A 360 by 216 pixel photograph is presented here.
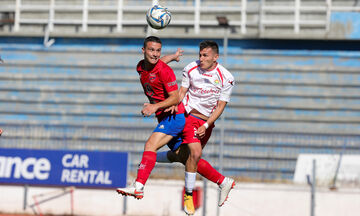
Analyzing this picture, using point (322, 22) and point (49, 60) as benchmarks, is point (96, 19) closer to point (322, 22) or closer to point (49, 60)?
point (49, 60)

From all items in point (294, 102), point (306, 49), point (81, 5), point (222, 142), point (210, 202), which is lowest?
point (210, 202)

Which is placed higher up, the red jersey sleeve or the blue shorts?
the red jersey sleeve

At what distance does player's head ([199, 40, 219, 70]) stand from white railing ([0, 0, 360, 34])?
12.7m

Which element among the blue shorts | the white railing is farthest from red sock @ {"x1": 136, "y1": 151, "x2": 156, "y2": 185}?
the white railing

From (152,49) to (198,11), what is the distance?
1403cm

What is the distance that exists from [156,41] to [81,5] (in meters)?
15.4

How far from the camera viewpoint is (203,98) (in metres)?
10.1

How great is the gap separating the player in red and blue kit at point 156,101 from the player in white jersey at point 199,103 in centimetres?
36

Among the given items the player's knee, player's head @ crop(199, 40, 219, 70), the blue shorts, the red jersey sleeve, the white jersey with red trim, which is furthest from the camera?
the white jersey with red trim

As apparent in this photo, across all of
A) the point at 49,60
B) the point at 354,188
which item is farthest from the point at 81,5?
the point at 354,188

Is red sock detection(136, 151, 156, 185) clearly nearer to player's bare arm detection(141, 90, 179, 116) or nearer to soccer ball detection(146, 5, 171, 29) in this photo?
player's bare arm detection(141, 90, 179, 116)

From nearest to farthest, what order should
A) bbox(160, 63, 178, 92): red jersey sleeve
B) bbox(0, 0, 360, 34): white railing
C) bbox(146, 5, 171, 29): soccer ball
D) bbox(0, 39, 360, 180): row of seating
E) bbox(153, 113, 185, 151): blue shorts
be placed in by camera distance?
bbox(160, 63, 178, 92): red jersey sleeve → bbox(146, 5, 171, 29): soccer ball → bbox(153, 113, 185, 151): blue shorts → bbox(0, 39, 360, 180): row of seating → bbox(0, 0, 360, 34): white railing

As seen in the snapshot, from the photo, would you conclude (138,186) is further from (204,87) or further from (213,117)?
(204,87)

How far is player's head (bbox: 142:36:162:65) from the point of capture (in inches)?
358
